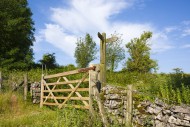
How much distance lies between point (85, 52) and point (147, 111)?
38229 millimetres

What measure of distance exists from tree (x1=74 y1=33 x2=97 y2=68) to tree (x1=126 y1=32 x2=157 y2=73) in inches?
316

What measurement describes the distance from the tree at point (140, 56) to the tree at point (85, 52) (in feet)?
26.3

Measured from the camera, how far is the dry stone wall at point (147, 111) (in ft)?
19.8

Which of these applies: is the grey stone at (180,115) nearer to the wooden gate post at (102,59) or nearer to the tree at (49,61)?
the wooden gate post at (102,59)

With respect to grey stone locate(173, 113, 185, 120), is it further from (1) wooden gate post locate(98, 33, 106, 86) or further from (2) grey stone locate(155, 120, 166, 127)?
(1) wooden gate post locate(98, 33, 106, 86)

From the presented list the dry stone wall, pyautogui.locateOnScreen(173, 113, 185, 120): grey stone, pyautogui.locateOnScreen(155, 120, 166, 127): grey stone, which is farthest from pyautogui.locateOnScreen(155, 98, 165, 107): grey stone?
pyautogui.locateOnScreen(173, 113, 185, 120): grey stone

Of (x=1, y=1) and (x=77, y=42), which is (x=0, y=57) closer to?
(x=1, y=1)

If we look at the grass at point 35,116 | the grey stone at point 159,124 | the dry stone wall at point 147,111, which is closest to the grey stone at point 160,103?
the dry stone wall at point 147,111

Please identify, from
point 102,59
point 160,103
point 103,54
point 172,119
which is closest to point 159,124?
point 172,119

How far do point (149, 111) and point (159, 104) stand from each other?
1.07ft

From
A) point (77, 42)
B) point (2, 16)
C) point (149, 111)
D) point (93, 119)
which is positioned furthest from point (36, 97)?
point (77, 42)

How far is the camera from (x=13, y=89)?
15289 millimetres

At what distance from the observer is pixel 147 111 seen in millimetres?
6914

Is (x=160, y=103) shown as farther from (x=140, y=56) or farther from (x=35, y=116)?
(x=140, y=56)
